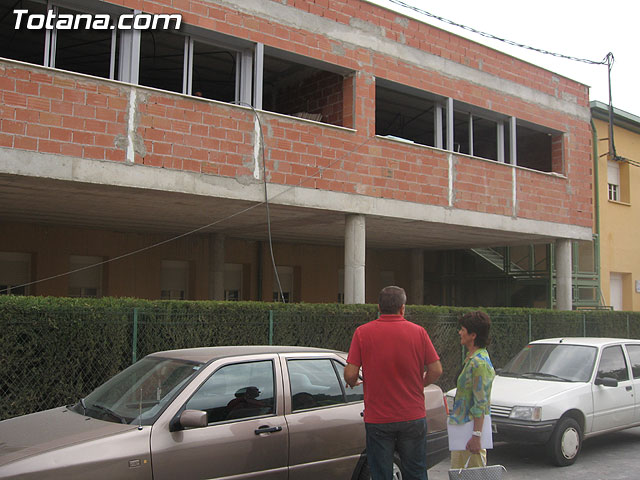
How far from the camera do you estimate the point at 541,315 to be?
1500cm

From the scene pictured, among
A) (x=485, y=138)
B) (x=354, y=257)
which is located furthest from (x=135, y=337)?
(x=485, y=138)

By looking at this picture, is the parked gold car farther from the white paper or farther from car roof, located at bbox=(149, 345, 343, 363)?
the white paper

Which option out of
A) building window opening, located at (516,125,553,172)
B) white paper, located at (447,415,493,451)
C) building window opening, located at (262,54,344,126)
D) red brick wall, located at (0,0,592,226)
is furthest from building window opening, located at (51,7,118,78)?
building window opening, located at (516,125,553,172)

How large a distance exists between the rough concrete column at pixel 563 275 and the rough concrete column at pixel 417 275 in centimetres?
486

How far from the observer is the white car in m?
7.90

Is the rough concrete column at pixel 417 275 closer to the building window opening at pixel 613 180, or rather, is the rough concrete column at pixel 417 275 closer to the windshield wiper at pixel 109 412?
the building window opening at pixel 613 180

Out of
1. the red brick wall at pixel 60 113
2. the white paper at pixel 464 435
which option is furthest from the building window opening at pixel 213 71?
the white paper at pixel 464 435

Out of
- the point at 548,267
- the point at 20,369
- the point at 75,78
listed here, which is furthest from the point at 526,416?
the point at 548,267

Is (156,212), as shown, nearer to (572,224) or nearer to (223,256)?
(223,256)

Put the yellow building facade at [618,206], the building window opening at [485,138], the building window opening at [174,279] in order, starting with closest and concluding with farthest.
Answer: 1. the building window opening at [174,279]
2. the building window opening at [485,138]
3. the yellow building facade at [618,206]

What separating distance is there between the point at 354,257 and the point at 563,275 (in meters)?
7.28

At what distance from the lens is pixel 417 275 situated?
69.5 feet

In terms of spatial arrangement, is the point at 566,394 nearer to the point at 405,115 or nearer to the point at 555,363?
the point at 555,363

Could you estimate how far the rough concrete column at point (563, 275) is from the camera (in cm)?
1712
